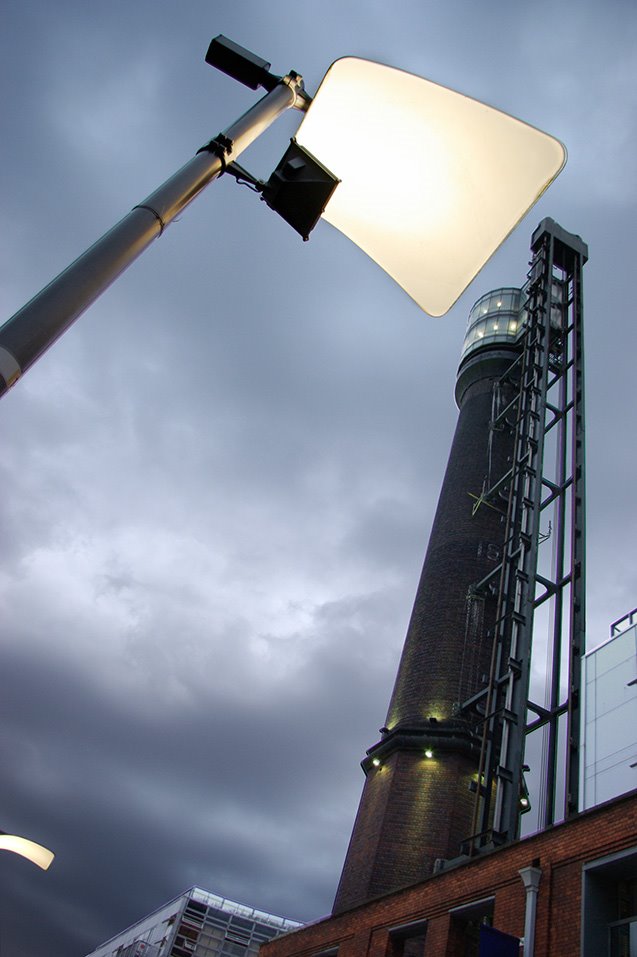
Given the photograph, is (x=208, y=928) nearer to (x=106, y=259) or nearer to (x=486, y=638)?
(x=486, y=638)

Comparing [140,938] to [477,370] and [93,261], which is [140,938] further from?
[93,261]

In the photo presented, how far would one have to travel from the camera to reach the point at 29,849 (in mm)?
8328

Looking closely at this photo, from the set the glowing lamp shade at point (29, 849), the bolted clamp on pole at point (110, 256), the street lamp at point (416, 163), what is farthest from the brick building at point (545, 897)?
the bolted clamp on pole at point (110, 256)

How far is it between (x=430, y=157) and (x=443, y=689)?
2338cm

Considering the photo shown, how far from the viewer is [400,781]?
24.2 metres

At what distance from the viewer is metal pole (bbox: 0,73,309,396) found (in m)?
2.63

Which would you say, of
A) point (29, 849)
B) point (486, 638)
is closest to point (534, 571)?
point (486, 638)

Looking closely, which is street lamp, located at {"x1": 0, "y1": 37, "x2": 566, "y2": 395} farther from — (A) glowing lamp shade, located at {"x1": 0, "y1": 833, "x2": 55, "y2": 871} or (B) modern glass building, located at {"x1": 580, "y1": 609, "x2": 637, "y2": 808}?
(B) modern glass building, located at {"x1": 580, "y1": 609, "x2": 637, "y2": 808}

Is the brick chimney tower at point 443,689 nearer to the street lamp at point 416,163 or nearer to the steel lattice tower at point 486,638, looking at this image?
the steel lattice tower at point 486,638

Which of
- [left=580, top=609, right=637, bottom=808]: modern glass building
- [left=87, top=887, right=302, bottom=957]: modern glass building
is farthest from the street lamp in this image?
[left=87, top=887, right=302, bottom=957]: modern glass building

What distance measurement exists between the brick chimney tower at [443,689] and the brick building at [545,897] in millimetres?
3201

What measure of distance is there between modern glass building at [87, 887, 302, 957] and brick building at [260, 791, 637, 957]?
31176 millimetres

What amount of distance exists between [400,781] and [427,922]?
7833mm

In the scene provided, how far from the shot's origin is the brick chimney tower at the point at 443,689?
2277 cm
